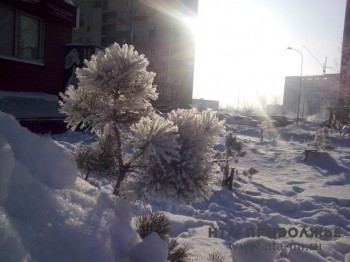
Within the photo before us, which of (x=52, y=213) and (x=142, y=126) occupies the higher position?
(x=142, y=126)

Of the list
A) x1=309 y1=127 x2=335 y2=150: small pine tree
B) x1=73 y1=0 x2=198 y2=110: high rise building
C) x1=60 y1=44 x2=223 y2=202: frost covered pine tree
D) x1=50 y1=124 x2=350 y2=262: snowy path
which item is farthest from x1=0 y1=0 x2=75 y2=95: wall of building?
x1=73 y1=0 x2=198 y2=110: high rise building

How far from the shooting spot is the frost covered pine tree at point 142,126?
2.00 meters

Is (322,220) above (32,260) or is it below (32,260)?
below

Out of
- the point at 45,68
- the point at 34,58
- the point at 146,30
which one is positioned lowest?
the point at 45,68

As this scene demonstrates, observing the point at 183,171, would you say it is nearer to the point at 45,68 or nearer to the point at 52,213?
the point at 52,213

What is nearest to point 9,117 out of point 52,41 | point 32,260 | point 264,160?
point 32,260

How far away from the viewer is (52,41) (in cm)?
1222

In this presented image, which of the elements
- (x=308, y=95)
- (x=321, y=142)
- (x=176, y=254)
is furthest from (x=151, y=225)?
(x=308, y=95)

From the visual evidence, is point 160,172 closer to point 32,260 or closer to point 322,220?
point 32,260

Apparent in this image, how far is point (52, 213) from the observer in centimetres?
140

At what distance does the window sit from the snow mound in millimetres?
10477

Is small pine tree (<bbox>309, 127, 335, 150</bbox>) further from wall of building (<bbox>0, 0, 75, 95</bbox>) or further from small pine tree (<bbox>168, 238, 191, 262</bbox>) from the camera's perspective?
small pine tree (<bbox>168, 238, 191, 262</bbox>)

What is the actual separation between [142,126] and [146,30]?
145ft

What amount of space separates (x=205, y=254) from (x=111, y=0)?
4524cm
